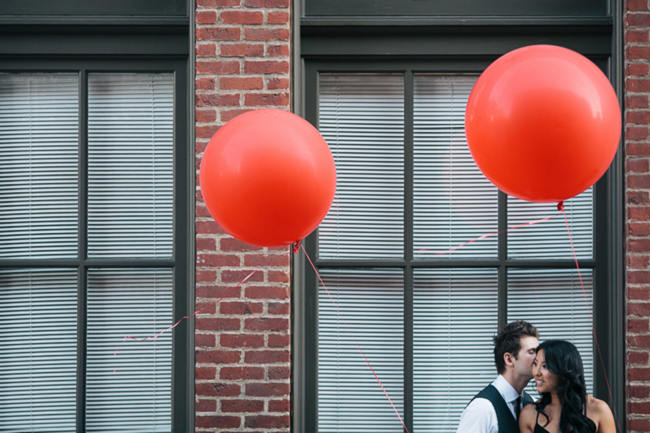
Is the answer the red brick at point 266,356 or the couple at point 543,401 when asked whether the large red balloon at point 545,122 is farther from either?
the red brick at point 266,356

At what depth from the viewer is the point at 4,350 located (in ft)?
11.1

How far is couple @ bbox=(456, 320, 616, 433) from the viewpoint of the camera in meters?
2.68

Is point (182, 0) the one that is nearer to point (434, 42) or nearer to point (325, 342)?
point (434, 42)

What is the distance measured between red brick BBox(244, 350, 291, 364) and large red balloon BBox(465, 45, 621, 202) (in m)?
1.40

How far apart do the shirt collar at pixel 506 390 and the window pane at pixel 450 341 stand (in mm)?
471

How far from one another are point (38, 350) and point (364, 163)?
1904 mm

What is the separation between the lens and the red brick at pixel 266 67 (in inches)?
124

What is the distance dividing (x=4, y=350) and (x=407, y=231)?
2126mm

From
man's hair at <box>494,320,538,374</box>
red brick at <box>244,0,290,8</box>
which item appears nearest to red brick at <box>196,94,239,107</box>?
red brick at <box>244,0,290,8</box>

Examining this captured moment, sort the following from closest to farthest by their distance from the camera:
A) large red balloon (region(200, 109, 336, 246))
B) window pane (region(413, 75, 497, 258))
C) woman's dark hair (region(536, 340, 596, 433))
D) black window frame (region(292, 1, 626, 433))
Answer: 1. large red balloon (region(200, 109, 336, 246))
2. woman's dark hair (region(536, 340, 596, 433))
3. black window frame (region(292, 1, 626, 433))
4. window pane (region(413, 75, 497, 258))

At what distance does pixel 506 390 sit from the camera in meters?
2.86

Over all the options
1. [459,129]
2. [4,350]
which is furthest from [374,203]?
[4,350]

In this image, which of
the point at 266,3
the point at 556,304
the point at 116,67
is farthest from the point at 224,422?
the point at 266,3

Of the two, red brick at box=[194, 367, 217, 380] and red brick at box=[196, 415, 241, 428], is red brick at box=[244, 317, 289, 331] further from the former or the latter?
red brick at box=[196, 415, 241, 428]
